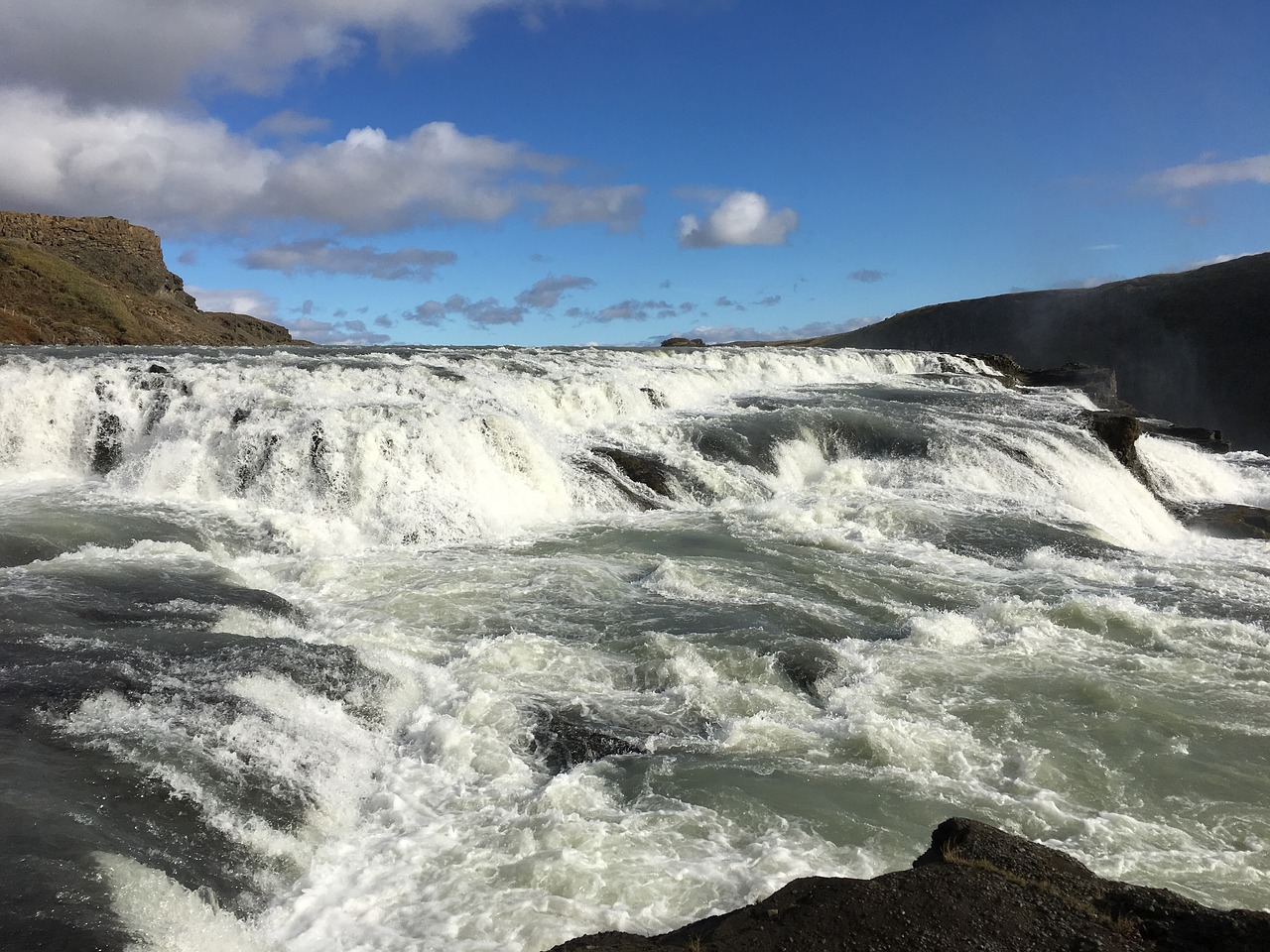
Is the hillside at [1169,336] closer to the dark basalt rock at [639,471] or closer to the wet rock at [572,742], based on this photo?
the dark basalt rock at [639,471]

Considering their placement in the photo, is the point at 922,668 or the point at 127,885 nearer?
the point at 127,885

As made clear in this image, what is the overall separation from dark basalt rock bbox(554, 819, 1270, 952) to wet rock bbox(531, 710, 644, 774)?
2.10m

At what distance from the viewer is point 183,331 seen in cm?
4900

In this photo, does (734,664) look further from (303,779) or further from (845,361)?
(845,361)

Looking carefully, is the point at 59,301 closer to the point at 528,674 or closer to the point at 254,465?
the point at 254,465

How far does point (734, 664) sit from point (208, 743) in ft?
13.4

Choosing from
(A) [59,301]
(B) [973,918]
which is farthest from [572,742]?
(A) [59,301]

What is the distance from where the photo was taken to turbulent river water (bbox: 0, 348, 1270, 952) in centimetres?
414

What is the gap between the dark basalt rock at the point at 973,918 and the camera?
300cm

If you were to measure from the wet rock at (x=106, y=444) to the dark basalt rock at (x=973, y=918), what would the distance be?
1293cm

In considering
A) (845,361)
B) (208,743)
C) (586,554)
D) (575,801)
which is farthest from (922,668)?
(845,361)

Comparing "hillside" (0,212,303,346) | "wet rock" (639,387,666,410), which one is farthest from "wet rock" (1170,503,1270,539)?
"hillside" (0,212,303,346)

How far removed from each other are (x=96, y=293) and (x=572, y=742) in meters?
46.0

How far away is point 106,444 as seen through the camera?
13.1 m
